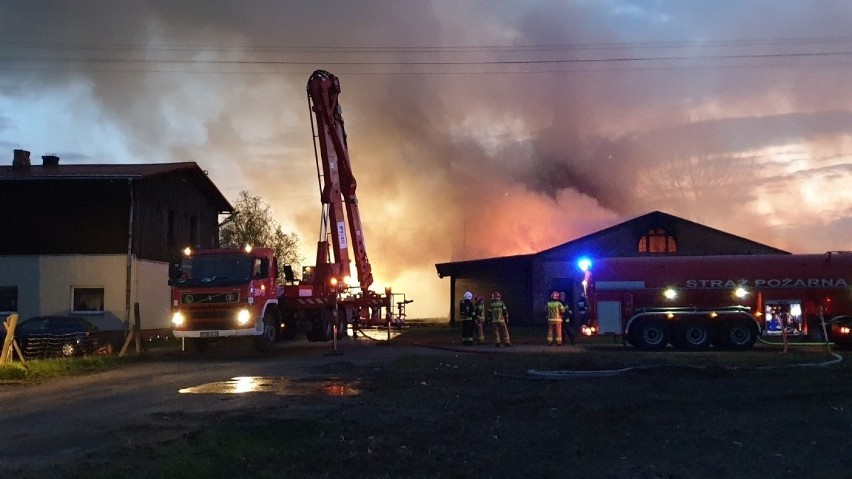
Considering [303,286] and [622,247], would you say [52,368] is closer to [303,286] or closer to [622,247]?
[303,286]

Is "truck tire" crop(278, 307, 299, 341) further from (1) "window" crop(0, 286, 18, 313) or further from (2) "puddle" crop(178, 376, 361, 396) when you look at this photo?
(1) "window" crop(0, 286, 18, 313)

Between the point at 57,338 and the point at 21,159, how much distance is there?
14.5 metres

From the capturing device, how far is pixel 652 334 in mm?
22938

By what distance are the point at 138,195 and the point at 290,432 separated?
22.8 meters

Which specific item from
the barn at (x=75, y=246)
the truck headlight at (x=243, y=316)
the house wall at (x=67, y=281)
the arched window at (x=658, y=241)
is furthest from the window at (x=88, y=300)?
the arched window at (x=658, y=241)

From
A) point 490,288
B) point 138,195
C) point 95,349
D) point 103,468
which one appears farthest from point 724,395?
point 490,288

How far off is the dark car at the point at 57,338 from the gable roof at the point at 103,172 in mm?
6689

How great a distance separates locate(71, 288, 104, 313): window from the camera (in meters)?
28.5

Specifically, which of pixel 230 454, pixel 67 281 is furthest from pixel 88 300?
pixel 230 454

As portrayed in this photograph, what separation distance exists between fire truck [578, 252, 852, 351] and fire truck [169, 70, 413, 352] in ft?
25.1

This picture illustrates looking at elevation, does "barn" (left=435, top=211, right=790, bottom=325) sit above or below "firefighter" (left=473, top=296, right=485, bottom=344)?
above

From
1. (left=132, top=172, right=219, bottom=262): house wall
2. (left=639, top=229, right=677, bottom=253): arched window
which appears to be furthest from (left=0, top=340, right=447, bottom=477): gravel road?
(left=639, top=229, right=677, bottom=253): arched window

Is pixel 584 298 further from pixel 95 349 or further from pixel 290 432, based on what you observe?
pixel 290 432

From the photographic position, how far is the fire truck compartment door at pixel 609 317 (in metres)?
23.6
